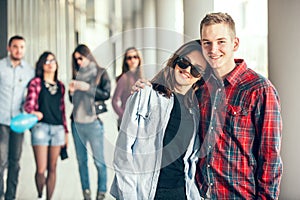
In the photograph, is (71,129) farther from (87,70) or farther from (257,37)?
(257,37)

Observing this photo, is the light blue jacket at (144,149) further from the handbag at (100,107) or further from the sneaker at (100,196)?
the sneaker at (100,196)

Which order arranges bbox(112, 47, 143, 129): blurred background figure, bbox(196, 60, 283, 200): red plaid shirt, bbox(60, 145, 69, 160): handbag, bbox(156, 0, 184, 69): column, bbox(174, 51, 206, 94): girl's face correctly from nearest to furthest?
bbox(196, 60, 283, 200): red plaid shirt < bbox(174, 51, 206, 94): girl's face < bbox(156, 0, 184, 69): column < bbox(112, 47, 143, 129): blurred background figure < bbox(60, 145, 69, 160): handbag

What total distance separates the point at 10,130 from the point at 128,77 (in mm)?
828

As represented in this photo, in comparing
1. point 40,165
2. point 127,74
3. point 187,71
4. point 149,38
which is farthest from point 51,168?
point 187,71

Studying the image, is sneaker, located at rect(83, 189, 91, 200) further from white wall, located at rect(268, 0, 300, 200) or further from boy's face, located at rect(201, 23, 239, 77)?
boy's face, located at rect(201, 23, 239, 77)

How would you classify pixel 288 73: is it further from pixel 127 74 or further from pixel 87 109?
pixel 87 109

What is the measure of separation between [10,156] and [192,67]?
1.71 meters

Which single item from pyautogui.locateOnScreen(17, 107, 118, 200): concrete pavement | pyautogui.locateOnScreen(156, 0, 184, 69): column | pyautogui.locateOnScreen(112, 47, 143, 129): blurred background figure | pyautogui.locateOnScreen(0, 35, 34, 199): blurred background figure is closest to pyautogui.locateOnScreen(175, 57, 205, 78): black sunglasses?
pyautogui.locateOnScreen(156, 0, 184, 69): column

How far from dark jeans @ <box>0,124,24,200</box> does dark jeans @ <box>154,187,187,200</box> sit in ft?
5.31

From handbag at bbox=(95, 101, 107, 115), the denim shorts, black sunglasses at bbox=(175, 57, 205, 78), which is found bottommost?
the denim shorts

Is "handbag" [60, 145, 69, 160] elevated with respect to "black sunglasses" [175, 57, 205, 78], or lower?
lower

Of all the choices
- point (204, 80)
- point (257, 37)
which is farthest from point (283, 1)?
point (204, 80)

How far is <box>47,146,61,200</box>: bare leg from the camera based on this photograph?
3697mm

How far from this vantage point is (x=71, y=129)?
3.69 meters
